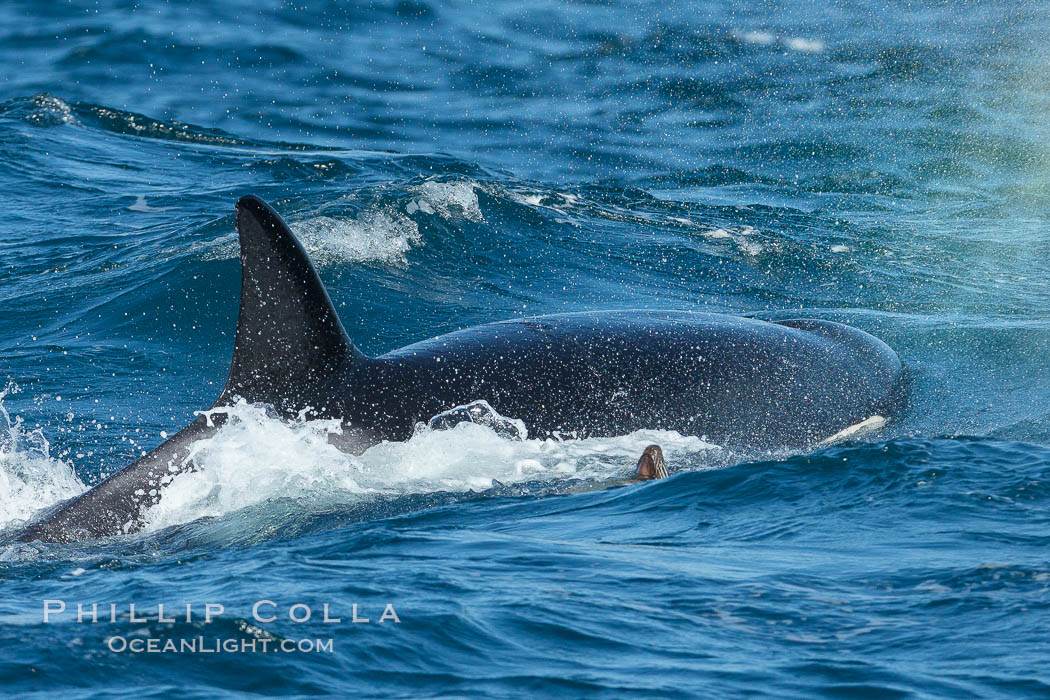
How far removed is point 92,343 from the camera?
1066 cm

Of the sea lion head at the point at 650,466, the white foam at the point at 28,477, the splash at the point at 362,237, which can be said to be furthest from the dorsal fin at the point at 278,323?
the splash at the point at 362,237

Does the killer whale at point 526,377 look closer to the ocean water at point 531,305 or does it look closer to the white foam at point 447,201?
the ocean water at point 531,305

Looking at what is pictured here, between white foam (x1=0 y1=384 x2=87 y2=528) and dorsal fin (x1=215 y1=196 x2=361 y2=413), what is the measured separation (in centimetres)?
137

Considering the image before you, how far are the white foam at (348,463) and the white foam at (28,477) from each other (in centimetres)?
95

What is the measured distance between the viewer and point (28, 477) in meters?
7.23

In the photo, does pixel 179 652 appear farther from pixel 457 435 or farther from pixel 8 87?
pixel 8 87

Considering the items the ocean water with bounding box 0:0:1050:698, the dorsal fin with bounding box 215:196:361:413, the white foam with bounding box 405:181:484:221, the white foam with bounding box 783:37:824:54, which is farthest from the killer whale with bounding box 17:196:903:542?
the white foam with bounding box 783:37:824:54

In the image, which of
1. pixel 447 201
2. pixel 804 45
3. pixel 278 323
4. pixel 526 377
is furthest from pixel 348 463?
pixel 804 45

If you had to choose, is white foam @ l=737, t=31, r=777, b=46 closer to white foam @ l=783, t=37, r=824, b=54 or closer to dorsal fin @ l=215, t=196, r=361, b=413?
white foam @ l=783, t=37, r=824, b=54

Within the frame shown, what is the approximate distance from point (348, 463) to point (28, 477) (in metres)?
1.98

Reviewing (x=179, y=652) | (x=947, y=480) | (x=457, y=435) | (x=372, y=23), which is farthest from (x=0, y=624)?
(x=372, y=23)

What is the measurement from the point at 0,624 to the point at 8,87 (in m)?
17.8

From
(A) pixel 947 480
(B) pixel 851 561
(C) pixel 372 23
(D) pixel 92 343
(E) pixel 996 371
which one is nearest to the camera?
(B) pixel 851 561

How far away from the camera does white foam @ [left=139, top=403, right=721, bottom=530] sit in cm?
621
